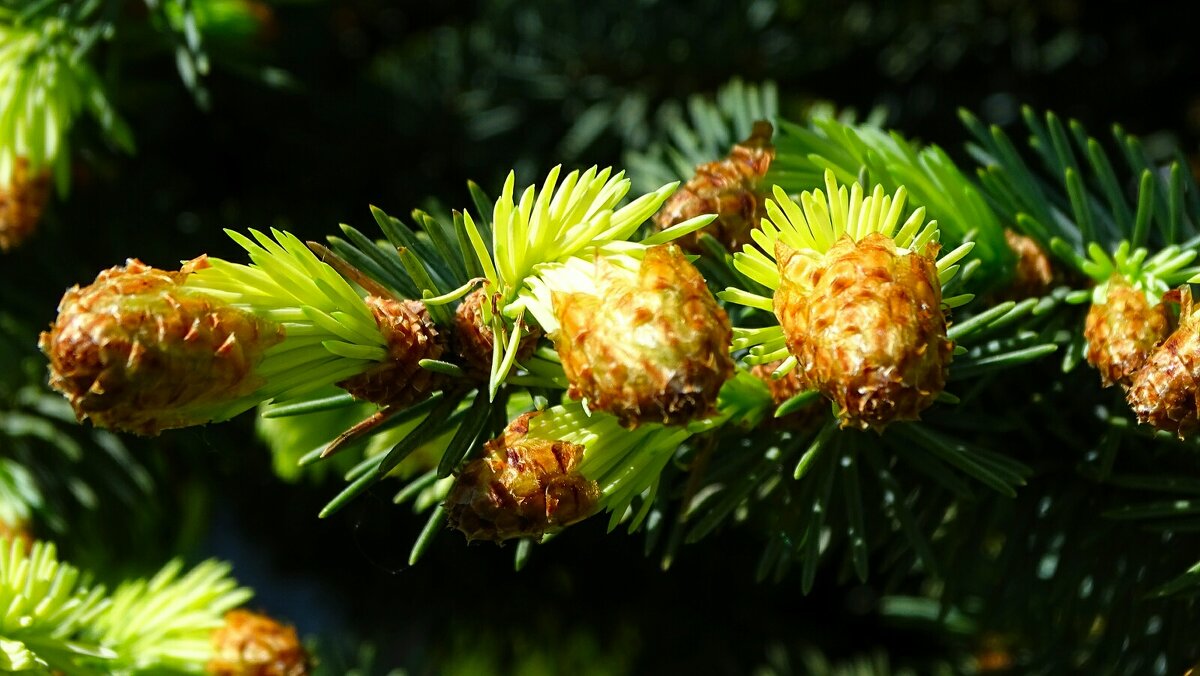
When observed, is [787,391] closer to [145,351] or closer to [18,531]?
[145,351]

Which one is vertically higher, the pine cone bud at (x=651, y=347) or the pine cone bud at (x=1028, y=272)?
the pine cone bud at (x=651, y=347)

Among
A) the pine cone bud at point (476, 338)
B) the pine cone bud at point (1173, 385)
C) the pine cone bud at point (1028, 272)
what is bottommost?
the pine cone bud at point (1173, 385)

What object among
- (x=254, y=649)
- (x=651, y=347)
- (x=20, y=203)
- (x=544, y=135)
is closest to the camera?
(x=651, y=347)

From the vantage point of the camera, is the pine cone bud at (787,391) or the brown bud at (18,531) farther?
the brown bud at (18,531)

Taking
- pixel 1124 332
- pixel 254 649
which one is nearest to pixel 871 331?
pixel 1124 332

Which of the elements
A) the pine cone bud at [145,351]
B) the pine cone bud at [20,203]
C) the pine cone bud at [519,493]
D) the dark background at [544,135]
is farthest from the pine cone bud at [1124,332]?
the pine cone bud at [20,203]

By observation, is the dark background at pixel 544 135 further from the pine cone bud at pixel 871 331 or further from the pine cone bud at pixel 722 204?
the pine cone bud at pixel 871 331

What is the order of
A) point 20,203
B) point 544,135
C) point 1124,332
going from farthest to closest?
point 544,135 < point 20,203 < point 1124,332
